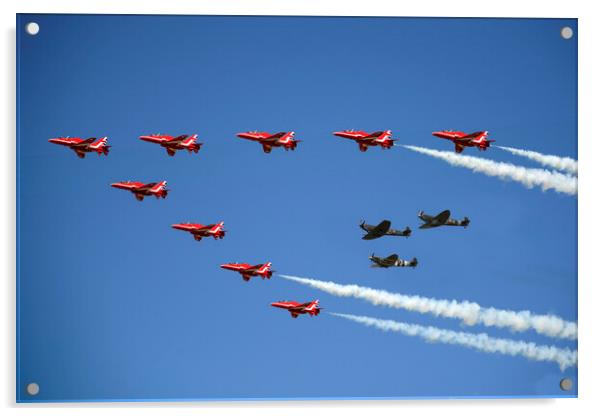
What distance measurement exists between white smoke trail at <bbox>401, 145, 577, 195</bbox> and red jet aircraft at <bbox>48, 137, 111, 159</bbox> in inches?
88.8

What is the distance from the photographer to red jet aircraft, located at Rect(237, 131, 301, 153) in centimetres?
704

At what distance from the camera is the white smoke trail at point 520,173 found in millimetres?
7062

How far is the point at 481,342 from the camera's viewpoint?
7051mm

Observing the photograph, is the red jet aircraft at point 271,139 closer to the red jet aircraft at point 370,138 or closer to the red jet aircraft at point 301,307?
the red jet aircraft at point 370,138

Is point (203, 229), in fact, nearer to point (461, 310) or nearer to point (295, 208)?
point (295, 208)

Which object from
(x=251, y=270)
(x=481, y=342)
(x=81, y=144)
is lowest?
(x=481, y=342)

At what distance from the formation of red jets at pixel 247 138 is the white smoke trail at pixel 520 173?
0.31 feet

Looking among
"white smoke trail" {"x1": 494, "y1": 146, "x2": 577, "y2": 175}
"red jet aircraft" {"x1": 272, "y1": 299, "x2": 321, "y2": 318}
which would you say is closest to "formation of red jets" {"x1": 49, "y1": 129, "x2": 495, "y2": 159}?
"white smoke trail" {"x1": 494, "y1": 146, "x2": 577, "y2": 175}

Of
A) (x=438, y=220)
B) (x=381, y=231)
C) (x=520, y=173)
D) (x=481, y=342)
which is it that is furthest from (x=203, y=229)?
(x=520, y=173)

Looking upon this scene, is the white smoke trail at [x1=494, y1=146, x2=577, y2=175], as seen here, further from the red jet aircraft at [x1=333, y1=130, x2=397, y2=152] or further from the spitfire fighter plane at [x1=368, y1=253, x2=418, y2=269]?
the spitfire fighter plane at [x1=368, y1=253, x2=418, y2=269]

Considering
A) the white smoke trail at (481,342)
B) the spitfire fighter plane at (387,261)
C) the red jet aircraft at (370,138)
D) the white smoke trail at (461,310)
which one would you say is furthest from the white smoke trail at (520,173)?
the white smoke trail at (481,342)

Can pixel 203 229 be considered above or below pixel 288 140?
below

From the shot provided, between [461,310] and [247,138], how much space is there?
2.02m
